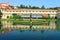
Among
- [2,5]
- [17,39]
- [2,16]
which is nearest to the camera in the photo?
[17,39]

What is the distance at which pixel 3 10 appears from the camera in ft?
151

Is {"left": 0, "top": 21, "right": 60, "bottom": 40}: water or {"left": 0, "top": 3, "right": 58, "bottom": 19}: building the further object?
{"left": 0, "top": 3, "right": 58, "bottom": 19}: building

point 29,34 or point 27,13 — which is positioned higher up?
point 29,34

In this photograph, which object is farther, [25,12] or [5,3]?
[5,3]

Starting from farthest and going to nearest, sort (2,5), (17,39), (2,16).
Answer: (2,5)
(2,16)
(17,39)

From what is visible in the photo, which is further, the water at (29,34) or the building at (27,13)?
the building at (27,13)

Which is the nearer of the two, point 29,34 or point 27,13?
point 29,34

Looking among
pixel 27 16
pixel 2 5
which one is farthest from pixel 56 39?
pixel 2 5

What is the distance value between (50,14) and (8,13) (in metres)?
8.64

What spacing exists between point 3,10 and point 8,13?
1509mm

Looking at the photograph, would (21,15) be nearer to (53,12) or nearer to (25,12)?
(25,12)

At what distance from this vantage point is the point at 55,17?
46031 millimetres

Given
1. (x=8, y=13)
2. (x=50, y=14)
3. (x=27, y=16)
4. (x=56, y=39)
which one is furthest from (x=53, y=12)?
(x=56, y=39)

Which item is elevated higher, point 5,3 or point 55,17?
point 5,3
